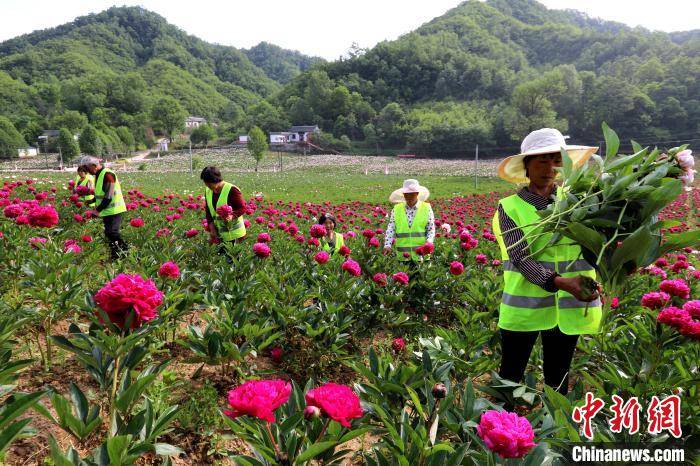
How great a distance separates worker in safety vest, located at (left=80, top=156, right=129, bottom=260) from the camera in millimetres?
5664

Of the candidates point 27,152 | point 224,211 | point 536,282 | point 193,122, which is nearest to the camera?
point 536,282

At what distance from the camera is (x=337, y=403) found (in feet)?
3.90

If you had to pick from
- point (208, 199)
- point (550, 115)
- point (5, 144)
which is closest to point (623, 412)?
point (208, 199)

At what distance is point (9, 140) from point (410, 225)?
100210 millimetres

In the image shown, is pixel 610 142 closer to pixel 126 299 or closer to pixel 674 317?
pixel 674 317

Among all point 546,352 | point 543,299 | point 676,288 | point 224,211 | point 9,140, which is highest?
point 9,140

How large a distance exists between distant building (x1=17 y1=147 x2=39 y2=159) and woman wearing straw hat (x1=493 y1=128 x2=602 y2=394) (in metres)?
98.6

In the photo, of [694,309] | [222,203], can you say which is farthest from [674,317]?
[222,203]

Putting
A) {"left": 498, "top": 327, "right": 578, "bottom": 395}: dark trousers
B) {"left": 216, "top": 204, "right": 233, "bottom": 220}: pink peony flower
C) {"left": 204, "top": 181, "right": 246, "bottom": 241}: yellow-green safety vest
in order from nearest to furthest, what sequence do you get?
{"left": 498, "top": 327, "right": 578, "bottom": 395}: dark trousers, {"left": 216, "top": 204, "right": 233, "bottom": 220}: pink peony flower, {"left": 204, "top": 181, "right": 246, "bottom": 241}: yellow-green safety vest

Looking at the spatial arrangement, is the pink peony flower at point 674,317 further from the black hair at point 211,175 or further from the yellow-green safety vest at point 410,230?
the black hair at point 211,175

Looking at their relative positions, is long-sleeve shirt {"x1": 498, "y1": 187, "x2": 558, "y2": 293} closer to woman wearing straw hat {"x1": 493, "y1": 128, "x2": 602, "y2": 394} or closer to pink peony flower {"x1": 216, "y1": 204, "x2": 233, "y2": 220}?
woman wearing straw hat {"x1": 493, "y1": 128, "x2": 602, "y2": 394}

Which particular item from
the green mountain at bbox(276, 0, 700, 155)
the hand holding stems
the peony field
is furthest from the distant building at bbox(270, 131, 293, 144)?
the hand holding stems

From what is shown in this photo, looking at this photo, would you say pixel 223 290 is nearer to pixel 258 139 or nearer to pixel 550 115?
pixel 258 139

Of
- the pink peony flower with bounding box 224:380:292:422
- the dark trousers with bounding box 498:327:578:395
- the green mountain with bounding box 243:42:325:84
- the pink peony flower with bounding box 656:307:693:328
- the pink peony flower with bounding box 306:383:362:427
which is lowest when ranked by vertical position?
the dark trousers with bounding box 498:327:578:395
